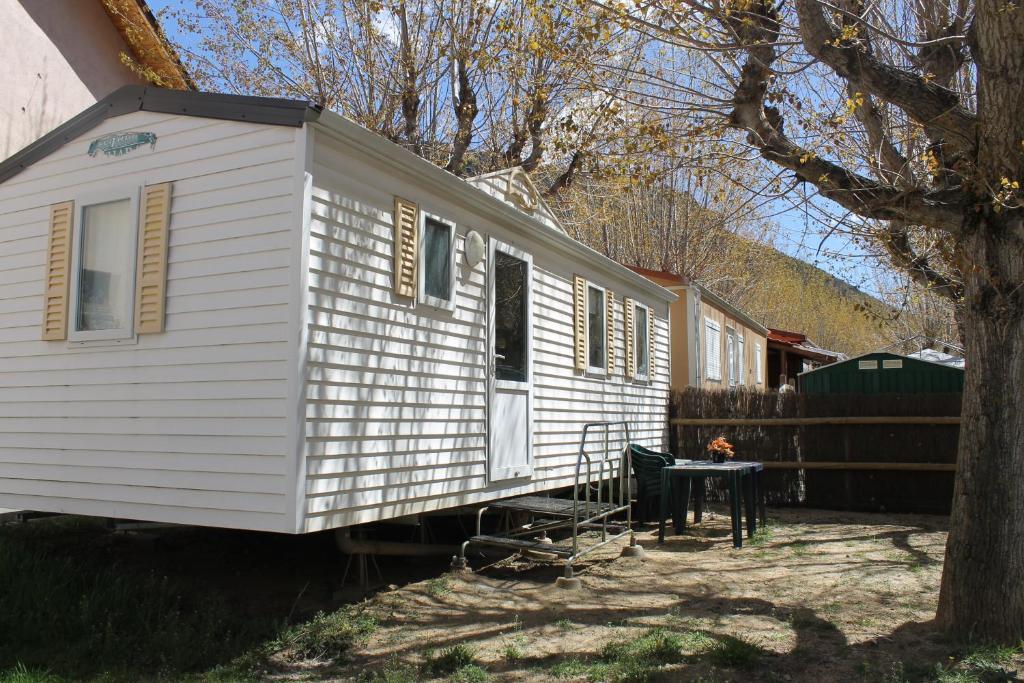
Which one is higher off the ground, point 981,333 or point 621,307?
point 621,307

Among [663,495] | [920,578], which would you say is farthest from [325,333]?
[920,578]

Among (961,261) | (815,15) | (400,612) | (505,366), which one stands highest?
(815,15)

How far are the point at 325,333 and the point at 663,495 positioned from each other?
4.48 meters

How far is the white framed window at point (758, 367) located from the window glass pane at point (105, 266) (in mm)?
17399

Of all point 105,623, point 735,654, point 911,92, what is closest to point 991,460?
point 735,654

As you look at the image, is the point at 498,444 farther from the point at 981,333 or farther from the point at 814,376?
the point at 814,376

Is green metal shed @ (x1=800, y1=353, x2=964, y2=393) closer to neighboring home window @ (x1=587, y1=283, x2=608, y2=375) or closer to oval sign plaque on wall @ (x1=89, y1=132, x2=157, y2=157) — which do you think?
neighboring home window @ (x1=587, y1=283, x2=608, y2=375)

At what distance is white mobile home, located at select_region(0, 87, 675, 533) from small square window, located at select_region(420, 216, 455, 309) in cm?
2

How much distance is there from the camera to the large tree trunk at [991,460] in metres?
4.95

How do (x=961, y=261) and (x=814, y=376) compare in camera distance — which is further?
(x=814, y=376)

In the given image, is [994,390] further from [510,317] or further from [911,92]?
[510,317]

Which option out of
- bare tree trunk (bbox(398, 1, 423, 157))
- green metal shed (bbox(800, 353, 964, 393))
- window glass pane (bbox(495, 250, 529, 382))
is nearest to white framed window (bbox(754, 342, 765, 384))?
green metal shed (bbox(800, 353, 964, 393))

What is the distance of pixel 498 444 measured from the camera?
747 cm

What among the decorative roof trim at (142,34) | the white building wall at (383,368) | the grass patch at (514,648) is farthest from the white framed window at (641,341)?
the decorative roof trim at (142,34)
